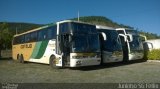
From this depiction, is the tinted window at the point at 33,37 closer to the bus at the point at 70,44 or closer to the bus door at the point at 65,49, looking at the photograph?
the bus at the point at 70,44

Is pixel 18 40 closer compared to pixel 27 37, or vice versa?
pixel 27 37

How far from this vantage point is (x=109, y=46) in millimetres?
17516

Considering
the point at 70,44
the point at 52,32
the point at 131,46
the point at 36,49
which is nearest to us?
the point at 70,44

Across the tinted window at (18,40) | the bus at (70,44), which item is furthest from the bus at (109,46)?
the tinted window at (18,40)

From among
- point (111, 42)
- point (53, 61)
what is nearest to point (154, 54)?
point (111, 42)

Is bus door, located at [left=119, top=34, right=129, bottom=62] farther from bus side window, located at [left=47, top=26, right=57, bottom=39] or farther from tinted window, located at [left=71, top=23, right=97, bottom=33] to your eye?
bus side window, located at [left=47, top=26, right=57, bottom=39]

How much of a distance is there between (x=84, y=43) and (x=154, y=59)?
1049cm

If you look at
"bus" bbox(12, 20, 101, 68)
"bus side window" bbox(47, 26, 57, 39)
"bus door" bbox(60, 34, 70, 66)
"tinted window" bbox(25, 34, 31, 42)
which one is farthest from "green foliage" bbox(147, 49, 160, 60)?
"tinted window" bbox(25, 34, 31, 42)

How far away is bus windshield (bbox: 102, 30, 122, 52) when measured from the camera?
684 inches

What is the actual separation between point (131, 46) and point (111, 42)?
3.34m

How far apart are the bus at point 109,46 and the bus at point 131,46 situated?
2189mm

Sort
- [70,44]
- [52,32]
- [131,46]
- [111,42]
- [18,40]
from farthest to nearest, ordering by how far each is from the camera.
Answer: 1. [18,40]
2. [131,46]
3. [111,42]
4. [52,32]
5. [70,44]

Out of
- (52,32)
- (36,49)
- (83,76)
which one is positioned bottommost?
(83,76)

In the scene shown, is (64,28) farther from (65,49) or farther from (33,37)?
(33,37)
